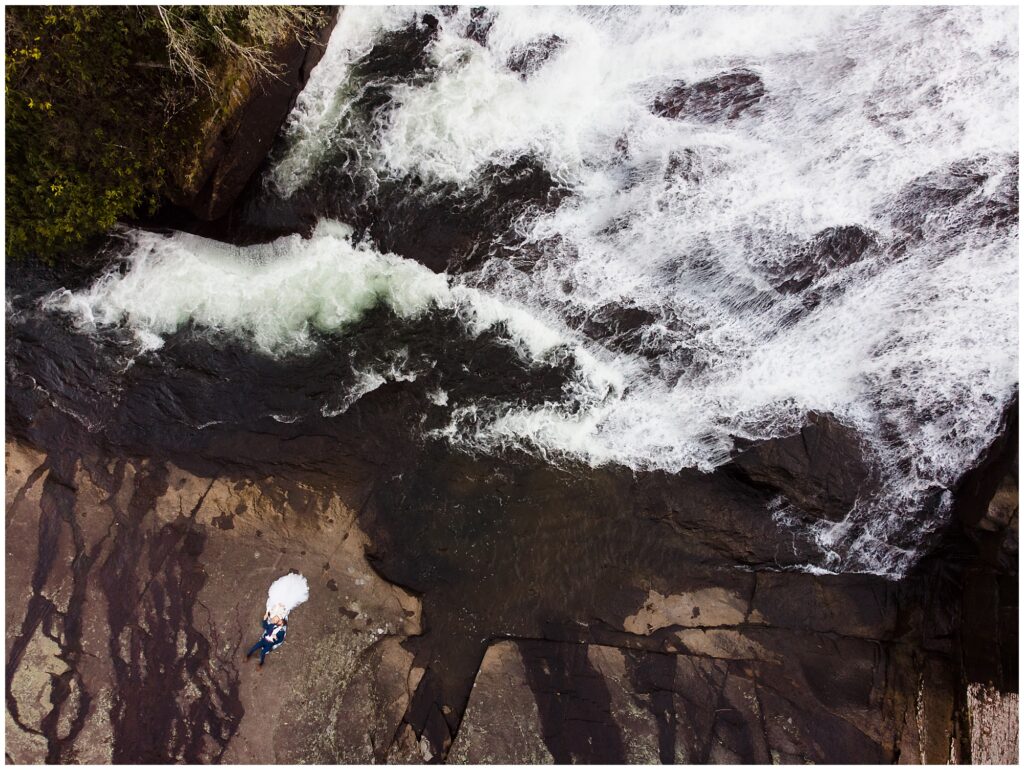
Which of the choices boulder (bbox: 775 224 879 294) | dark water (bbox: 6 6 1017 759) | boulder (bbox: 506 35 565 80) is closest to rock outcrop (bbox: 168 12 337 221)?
dark water (bbox: 6 6 1017 759)

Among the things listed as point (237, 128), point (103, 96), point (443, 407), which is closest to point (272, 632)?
point (443, 407)

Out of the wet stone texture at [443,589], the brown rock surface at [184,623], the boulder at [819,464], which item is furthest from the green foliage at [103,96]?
the boulder at [819,464]

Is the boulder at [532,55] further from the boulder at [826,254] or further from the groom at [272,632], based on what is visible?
the groom at [272,632]

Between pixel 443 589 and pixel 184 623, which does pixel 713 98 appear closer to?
pixel 443 589

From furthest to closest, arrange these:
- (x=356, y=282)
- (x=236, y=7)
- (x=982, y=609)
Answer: (x=356, y=282)
(x=982, y=609)
(x=236, y=7)

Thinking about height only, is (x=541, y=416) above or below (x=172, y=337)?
below

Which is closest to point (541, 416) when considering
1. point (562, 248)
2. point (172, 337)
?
point (562, 248)

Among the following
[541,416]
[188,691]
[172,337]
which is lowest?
[188,691]

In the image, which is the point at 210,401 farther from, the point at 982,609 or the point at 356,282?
the point at 982,609
